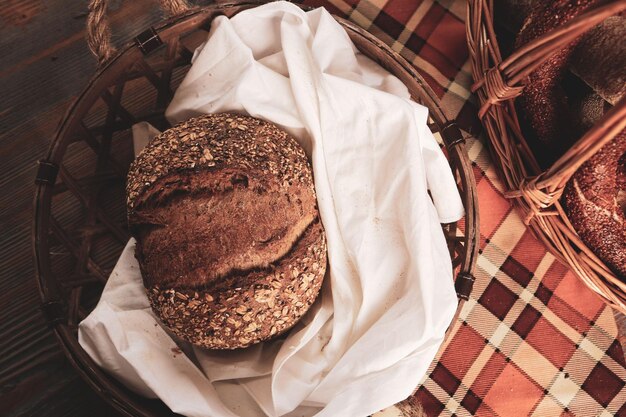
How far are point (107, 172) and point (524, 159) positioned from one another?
0.86 meters

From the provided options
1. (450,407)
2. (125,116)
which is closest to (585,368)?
(450,407)

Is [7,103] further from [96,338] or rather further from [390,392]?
[390,392]

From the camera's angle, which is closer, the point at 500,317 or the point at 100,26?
the point at 100,26

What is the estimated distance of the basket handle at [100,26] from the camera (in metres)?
0.91

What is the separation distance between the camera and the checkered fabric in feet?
3.76

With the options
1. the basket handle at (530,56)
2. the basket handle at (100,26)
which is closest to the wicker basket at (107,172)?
the basket handle at (100,26)

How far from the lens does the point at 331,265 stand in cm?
92

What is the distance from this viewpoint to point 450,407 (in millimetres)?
1132

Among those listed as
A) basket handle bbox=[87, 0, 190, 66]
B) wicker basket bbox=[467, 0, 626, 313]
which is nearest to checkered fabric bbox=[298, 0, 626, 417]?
wicker basket bbox=[467, 0, 626, 313]

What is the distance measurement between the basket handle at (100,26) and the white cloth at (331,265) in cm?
9

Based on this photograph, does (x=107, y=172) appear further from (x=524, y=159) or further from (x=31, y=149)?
(x=524, y=159)

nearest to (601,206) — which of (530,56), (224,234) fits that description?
(530,56)

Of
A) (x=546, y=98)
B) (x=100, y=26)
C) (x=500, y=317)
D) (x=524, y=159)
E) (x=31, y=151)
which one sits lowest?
(x=31, y=151)

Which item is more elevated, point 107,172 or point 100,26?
point 100,26
